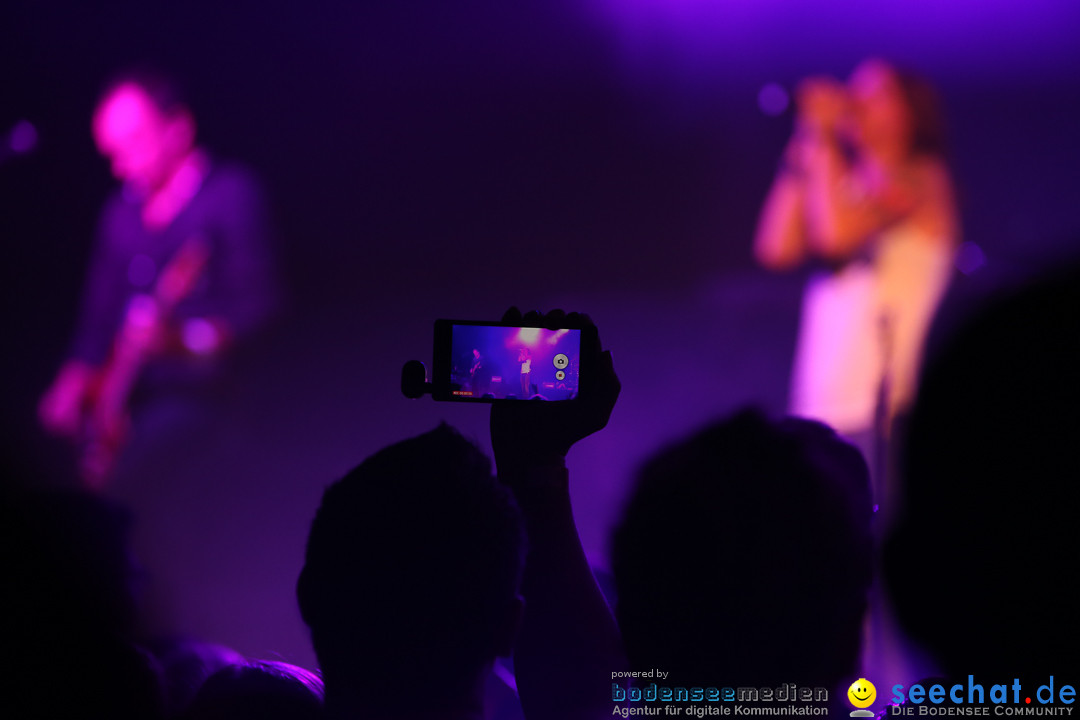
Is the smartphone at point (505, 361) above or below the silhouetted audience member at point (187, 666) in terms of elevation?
above

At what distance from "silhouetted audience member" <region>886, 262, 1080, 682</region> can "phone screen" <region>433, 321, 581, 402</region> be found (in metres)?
0.57

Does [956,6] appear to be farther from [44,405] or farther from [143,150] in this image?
[44,405]

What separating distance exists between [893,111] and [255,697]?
2765 millimetres

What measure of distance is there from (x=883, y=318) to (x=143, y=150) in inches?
108

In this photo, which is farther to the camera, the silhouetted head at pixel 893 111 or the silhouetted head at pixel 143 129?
the silhouetted head at pixel 143 129

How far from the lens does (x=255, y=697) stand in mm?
980

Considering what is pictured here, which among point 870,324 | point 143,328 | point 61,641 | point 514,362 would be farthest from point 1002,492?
point 143,328

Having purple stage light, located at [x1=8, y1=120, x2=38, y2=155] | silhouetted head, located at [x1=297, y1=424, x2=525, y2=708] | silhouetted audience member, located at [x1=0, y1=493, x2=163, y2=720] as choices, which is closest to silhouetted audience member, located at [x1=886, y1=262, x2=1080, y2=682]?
silhouetted head, located at [x1=297, y1=424, x2=525, y2=708]

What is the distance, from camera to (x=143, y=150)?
10.1 ft

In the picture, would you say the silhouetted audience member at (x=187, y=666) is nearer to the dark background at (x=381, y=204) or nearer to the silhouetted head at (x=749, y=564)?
the silhouetted head at (x=749, y=564)

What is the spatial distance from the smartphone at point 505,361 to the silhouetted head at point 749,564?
282 millimetres

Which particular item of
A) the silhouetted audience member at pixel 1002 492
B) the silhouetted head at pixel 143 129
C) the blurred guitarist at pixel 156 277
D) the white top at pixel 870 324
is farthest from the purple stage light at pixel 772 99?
the silhouetted audience member at pixel 1002 492

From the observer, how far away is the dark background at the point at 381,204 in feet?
9.91

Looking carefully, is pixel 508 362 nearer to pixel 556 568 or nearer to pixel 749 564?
pixel 556 568
